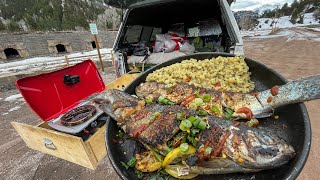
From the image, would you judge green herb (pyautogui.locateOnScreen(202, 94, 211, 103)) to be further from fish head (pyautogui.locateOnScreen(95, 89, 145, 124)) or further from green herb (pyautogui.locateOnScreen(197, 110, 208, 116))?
fish head (pyautogui.locateOnScreen(95, 89, 145, 124))

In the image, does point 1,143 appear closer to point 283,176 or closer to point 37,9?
point 283,176

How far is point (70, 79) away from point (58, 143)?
1.47 m

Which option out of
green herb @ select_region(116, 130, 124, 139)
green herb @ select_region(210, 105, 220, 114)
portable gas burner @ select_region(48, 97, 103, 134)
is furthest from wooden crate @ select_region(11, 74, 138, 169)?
green herb @ select_region(210, 105, 220, 114)

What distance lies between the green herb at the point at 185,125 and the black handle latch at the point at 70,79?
102 inches

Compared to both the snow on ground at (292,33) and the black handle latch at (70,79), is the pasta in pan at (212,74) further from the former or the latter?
the snow on ground at (292,33)

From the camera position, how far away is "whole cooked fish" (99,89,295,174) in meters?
1.13

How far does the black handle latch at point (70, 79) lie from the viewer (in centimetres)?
317

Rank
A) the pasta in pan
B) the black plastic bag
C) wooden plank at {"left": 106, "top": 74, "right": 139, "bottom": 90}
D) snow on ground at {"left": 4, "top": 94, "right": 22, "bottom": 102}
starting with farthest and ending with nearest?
snow on ground at {"left": 4, "top": 94, "right": 22, "bottom": 102} → the black plastic bag → wooden plank at {"left": 106, "top": 74, "right": 139, "bottom": 90} → the pasta in pan

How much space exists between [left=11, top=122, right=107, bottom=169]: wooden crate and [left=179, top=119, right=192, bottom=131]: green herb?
1012 millimetres

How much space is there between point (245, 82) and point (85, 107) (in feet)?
7.64

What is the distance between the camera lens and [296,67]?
8156 mm

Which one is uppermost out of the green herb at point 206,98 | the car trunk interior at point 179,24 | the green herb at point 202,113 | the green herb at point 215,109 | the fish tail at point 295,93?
the car trunk interior at point 179,24

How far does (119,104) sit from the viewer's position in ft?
6.16

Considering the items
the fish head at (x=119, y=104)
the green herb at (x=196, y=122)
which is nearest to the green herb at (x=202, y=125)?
the green herb at (x=196, y=122)
